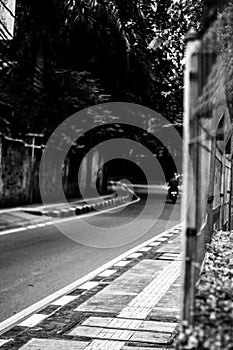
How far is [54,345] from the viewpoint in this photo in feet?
19.7

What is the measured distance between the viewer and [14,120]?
928 inches

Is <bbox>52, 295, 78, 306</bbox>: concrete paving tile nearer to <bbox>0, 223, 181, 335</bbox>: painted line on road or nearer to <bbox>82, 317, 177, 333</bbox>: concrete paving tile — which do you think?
<bbox>0, 223, 181, 335</bbox>: painted line on road

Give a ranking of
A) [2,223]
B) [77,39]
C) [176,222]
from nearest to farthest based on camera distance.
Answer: [2,223], [176,222], [77,39]

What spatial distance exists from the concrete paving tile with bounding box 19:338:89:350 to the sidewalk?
1086 centimetres

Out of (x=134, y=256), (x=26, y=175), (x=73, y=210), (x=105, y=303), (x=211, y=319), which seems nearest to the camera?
(x=211, y=319)

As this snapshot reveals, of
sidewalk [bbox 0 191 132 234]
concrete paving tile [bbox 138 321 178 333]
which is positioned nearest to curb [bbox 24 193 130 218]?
sidewalk [bbox 0 191 132 234]

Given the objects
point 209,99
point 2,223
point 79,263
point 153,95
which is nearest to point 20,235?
point 2,223

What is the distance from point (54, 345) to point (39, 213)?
52.2 feet

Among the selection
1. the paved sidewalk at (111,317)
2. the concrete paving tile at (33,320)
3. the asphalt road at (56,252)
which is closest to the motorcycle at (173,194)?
the asphalt road at (56,252)

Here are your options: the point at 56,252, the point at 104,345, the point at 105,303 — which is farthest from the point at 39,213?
the point at 104,345

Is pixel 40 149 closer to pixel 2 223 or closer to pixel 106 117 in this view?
pixel 106 117

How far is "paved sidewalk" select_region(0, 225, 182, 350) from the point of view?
6082mm

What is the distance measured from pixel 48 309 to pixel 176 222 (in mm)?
14034

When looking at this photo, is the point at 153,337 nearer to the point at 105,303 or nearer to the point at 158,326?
the point at 158,326
